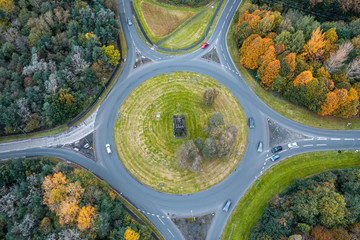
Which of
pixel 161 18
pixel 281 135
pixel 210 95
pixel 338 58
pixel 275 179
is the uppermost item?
pixel 161 18

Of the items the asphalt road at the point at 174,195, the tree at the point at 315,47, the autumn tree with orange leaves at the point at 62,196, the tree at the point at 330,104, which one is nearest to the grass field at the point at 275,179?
the asphalt road at the point at 174,195

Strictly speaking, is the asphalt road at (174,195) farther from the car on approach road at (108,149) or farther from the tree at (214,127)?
the tree at (214,127)

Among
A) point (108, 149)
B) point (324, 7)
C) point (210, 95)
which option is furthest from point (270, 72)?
point (108, 149)

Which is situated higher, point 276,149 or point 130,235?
point 276,149

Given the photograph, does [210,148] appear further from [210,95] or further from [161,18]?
[161,18]

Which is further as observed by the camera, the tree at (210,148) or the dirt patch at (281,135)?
the dirt patch at (281,135)

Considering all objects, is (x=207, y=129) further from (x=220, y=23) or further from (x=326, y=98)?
(x=220, y=23)

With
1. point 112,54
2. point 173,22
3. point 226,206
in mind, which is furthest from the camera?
point 173,22
